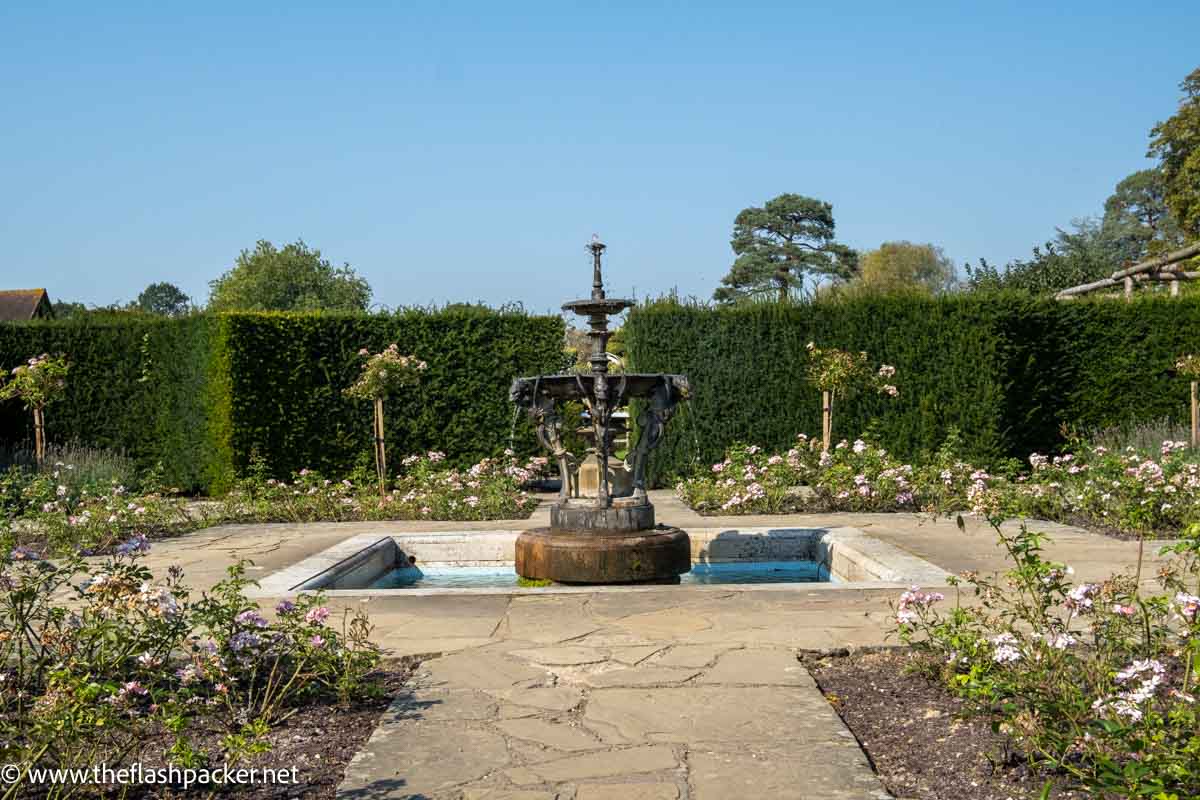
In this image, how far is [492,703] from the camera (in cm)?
410

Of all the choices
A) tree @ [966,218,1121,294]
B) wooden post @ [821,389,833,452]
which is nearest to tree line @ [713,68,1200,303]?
tree @ [966,218,1121,294]

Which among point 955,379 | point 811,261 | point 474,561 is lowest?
point 474,561

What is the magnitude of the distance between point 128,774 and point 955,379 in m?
12.2

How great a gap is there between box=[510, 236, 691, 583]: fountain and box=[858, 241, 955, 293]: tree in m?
60.7

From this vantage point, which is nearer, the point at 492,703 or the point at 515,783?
the point at 515,783

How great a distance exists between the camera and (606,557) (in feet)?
22.9

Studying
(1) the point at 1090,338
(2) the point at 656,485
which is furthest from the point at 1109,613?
(1) the point at 1090,338

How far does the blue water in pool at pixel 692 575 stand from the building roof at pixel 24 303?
33879 millimetres

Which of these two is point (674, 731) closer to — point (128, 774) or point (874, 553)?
point (128, 774)

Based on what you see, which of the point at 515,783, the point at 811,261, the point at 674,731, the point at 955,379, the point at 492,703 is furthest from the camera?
the point at 811,261

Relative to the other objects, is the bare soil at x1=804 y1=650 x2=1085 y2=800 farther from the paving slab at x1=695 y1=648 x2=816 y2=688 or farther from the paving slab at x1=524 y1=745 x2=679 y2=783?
the paving slab at x1=524 y1=745 x2=679 y2=783

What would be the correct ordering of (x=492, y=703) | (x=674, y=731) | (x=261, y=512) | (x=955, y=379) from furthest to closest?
(x=955, y=379)
(x=261, y=512)
(x=492, y=703)
(x=674, y=731)

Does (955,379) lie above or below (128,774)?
above

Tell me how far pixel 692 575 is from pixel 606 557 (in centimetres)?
145
